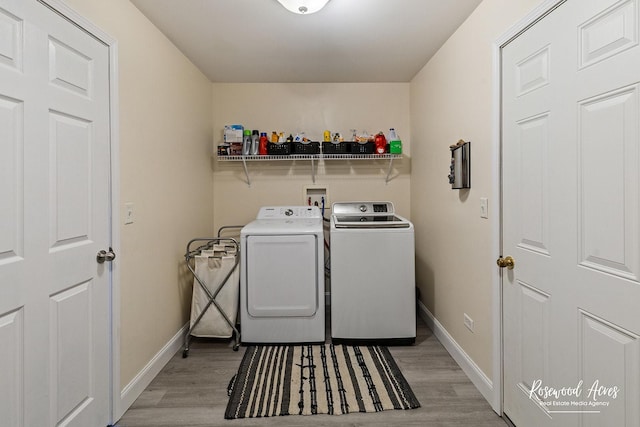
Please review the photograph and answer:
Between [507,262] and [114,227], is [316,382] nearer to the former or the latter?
[507,262]

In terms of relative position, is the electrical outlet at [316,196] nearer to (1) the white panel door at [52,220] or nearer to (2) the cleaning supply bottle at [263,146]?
(2) the cleaning supply bottle at [263,146]

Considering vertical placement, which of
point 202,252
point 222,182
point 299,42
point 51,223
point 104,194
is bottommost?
point 202,252

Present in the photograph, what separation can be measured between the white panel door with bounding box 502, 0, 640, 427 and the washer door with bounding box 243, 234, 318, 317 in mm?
1374

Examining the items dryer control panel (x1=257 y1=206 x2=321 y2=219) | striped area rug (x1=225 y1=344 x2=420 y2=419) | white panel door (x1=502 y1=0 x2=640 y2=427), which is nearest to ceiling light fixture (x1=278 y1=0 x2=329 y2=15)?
white panel door (x1=502 y1=0 x2=640 y2=427)

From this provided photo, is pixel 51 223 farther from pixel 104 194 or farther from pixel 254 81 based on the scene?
pixel 254 81

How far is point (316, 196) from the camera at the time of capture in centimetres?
344

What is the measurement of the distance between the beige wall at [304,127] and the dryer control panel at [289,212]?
241 millimetres

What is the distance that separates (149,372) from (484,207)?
Answer: 7.53 feet

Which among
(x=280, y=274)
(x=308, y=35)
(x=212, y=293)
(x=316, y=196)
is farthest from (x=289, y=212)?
(x=308, y=35)

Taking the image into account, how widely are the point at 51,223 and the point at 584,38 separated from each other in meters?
2.16

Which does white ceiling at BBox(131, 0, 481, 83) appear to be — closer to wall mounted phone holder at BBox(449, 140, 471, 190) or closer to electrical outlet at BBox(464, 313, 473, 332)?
wall mounted phone holder at BBox(449, 140, 471, 190)

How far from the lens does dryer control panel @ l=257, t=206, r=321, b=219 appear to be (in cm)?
317

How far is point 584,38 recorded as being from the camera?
46.9 inches

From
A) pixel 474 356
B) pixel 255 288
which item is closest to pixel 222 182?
pixel 255 288
